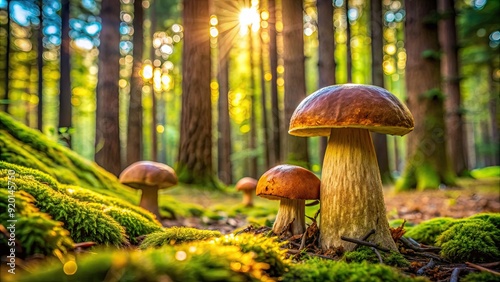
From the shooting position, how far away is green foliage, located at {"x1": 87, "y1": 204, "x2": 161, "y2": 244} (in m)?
2.62

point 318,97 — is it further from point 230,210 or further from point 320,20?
point 320,20

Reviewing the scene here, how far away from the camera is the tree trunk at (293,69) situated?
9.53m

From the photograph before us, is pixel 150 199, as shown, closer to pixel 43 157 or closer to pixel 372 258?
pixel 43 157

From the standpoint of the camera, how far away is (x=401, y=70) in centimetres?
2452

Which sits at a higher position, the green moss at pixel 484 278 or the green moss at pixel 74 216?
the green moss at pixel 74 216

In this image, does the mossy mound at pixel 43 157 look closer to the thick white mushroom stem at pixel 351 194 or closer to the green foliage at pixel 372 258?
the thick white mushroom stem at pixel 351 194

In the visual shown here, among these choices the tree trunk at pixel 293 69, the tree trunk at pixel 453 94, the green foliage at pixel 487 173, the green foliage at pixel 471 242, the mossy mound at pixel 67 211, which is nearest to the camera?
the mossy mound at pixel 67 211

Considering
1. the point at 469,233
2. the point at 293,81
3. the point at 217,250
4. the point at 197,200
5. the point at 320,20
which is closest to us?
the point at 217,250

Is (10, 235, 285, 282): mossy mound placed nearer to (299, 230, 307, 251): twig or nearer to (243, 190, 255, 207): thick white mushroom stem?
(299, 230, 307, 251): twig

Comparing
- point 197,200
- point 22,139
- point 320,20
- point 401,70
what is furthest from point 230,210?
point 401,70

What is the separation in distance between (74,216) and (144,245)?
0.51 meters

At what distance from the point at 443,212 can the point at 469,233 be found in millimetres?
3372

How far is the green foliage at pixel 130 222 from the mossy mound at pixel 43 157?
1134 mm

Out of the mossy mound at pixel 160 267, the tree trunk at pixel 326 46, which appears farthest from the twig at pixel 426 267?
the tree trunk at pixel 326 46
